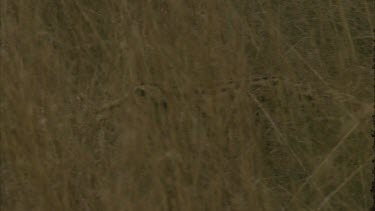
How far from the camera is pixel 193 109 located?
6.66ft

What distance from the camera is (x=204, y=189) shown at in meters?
1.89

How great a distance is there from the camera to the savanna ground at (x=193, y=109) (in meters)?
1.92

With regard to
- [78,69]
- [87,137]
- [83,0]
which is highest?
[83,0]

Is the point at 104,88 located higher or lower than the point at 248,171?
higher

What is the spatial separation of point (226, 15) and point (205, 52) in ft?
0.65

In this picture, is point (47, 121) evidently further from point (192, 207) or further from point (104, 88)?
point (192, 207)

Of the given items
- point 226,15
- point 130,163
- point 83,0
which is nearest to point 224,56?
point 226,15

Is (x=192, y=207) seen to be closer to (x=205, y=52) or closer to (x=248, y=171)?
(x=248, y=171)

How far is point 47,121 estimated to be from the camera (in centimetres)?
206

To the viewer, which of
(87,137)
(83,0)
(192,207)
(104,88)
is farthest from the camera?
(83,0)

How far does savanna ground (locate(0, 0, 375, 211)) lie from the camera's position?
1920 mm

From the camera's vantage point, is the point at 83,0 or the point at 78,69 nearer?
the point at 78,69

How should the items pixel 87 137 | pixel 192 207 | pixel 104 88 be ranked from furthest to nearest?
pixel 104 88 < pixel 87 137 < pixel 192 207

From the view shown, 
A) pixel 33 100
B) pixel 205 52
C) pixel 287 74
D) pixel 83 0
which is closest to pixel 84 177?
pixel 33 100
